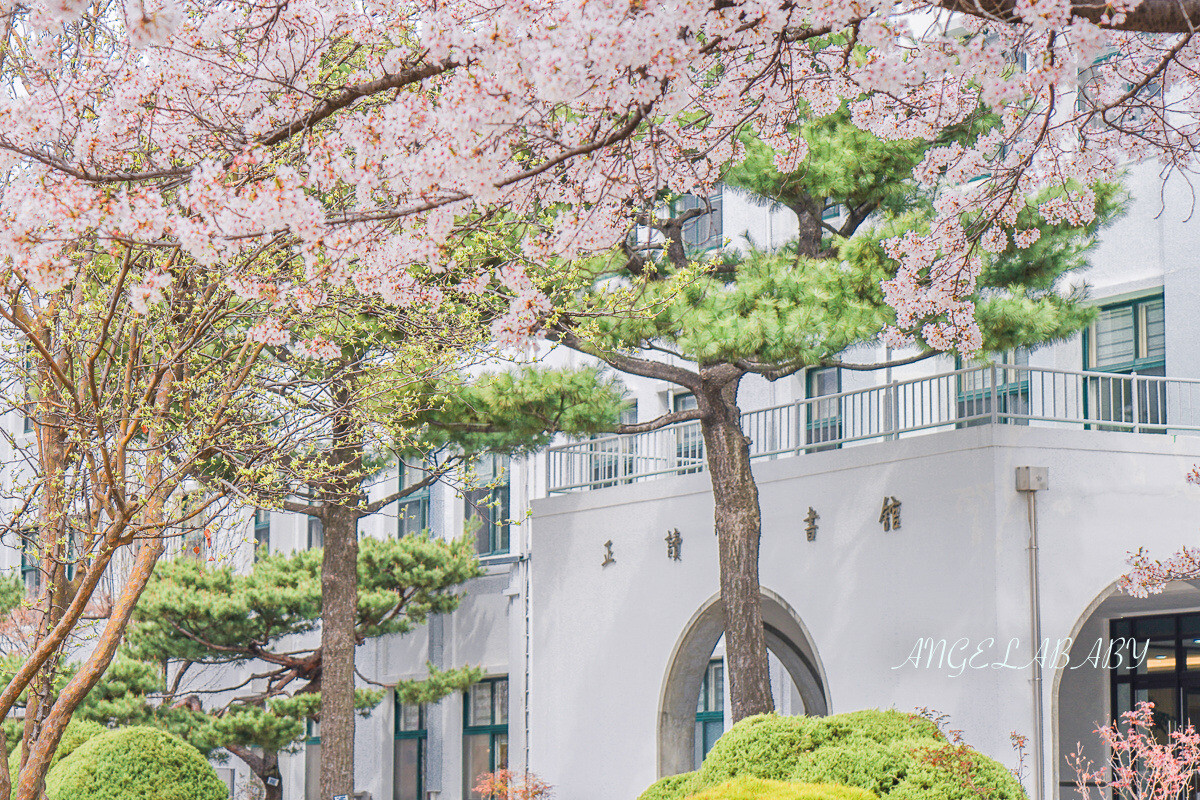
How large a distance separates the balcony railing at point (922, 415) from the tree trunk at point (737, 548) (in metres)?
0.88

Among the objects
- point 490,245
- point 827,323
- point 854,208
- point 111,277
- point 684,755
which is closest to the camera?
point 111,277

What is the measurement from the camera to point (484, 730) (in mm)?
21312

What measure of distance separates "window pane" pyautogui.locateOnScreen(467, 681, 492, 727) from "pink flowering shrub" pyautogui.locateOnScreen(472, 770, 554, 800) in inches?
156

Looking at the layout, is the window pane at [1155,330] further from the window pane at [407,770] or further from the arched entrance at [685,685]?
the window pane at [407,770]

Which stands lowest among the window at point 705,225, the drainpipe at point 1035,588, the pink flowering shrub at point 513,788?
the pink flowering shrub at point 513,788

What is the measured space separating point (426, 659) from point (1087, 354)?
1096 centimetres

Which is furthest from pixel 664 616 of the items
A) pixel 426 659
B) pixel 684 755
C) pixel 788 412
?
pixel 426 659

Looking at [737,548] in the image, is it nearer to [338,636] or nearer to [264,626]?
[338,636]

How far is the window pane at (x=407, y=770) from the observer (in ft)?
73.8

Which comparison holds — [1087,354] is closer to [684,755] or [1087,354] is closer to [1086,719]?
[1086,719]

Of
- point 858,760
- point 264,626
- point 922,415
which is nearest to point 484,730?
point 264,626

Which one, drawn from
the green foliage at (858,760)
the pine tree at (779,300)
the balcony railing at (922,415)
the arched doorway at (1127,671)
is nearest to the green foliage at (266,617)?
the balcony railing at (922,415)

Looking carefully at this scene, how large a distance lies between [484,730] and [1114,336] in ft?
34.8

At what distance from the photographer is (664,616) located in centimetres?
1612
